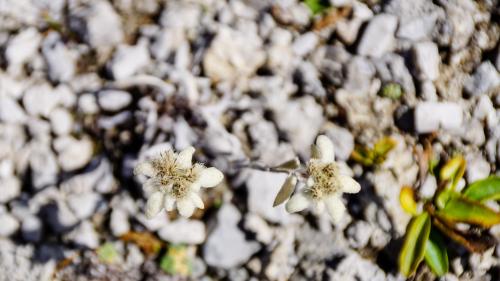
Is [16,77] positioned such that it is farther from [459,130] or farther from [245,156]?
[459,130]

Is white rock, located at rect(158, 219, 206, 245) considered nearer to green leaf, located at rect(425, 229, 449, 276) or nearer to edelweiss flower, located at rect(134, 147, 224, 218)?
edelweiss flower, located at rect(134, 147, 224, 218)

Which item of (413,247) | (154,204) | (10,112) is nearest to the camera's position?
(154,204)

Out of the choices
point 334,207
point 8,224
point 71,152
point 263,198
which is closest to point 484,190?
point 334,207

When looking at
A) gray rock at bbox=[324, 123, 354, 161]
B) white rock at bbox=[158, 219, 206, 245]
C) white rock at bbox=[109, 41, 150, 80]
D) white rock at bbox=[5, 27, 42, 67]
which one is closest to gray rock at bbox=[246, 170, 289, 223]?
white rock at bbox=[158, 219, 206, 245]

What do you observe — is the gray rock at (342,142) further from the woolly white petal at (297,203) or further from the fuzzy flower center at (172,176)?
the fuzzy flower center at (172,176)

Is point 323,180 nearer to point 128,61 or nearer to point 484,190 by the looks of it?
point 484,190

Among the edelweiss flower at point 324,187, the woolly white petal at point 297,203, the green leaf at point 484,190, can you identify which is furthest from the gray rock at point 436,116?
the woolly white petal at point 297,203
